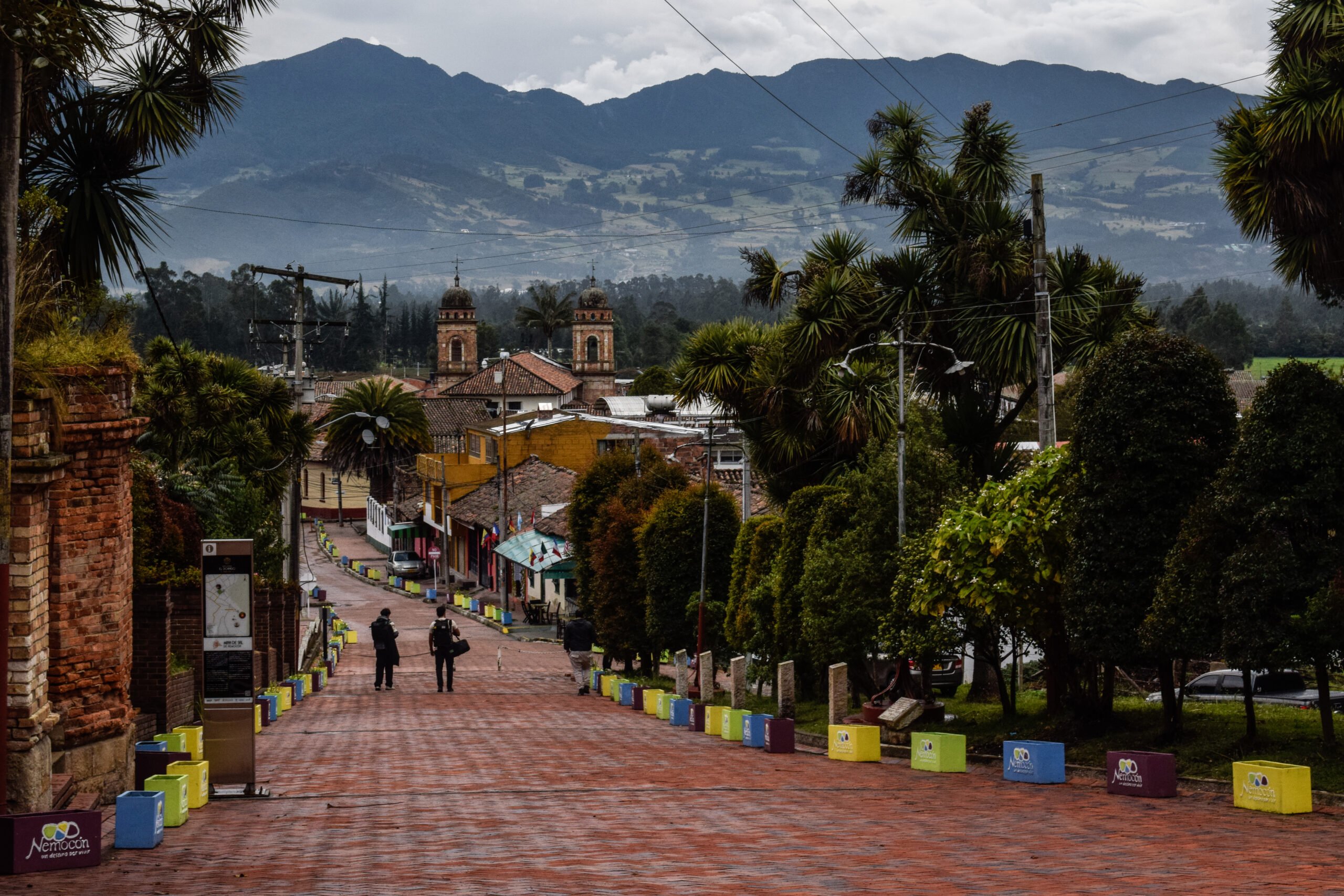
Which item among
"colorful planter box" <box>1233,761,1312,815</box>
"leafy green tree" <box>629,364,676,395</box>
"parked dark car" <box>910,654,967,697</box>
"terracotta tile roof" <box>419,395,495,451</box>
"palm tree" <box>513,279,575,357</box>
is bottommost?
"parked dark car" <box>910,654,967,697</box>

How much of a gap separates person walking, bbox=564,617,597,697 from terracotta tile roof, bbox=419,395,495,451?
65393mm

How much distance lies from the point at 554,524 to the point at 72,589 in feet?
132

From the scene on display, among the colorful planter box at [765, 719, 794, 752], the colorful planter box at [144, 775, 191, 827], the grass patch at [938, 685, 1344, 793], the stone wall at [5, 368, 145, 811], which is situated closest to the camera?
the stone wall at [5, 368, 145, 811]

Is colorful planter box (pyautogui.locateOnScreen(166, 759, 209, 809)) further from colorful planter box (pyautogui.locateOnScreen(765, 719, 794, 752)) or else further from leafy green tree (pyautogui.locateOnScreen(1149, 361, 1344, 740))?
leafy green tree (pyautogui.locateOnScreen(1149, 361, 1344, 740))

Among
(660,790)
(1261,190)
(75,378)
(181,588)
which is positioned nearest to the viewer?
(75,378)

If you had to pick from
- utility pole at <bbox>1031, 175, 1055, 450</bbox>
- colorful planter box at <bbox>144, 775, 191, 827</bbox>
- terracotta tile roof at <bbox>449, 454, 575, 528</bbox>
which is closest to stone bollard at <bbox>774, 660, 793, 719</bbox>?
utility pole at <bbox>1031, 175, 1055, 450</bbox>

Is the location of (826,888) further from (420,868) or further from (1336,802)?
(1336,802)

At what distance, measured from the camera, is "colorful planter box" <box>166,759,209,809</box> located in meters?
12.8

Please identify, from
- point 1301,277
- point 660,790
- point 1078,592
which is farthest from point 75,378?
point 1301,277

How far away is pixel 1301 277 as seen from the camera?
16797mm

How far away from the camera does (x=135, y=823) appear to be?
10812mm

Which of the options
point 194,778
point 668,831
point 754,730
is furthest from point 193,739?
point 754,730

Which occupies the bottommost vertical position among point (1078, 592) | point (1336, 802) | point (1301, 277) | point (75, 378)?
point (1336, 802)

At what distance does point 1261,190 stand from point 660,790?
9547mm
